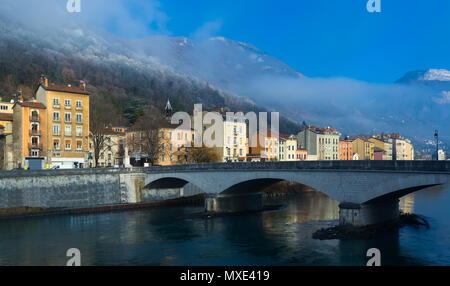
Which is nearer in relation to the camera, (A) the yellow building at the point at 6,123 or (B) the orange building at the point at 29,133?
(B) the orange building at the point at 29,133

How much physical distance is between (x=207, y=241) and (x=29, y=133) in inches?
1440

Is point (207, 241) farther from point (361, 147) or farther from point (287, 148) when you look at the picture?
point (361, 147)

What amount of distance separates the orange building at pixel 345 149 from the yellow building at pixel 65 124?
71.8 m

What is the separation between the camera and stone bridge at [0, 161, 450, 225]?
→ 32.8 m

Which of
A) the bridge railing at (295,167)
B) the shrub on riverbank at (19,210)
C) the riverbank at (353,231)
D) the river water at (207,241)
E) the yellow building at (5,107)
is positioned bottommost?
the river water at (207,241)

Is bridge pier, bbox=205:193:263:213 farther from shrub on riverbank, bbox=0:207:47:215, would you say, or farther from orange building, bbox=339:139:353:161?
orange building, bbox=339:139:353:161

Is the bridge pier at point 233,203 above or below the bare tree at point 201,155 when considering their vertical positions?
below

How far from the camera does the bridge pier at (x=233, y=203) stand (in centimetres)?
5028

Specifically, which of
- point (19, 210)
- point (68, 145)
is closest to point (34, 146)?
point (68, 145)

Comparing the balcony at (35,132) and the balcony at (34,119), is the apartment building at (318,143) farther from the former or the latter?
the balcony at (34,119)

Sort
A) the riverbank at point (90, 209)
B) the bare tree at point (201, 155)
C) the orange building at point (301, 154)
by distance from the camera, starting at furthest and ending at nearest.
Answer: the orange building at point (301, 154) < the bare tree at point (201, 155) < the riverbank at point (90, 209)

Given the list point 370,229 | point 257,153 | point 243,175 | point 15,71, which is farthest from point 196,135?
point 15,71

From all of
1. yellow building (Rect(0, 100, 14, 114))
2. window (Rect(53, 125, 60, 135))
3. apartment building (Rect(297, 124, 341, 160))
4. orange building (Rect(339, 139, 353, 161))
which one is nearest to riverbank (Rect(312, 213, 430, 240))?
window (Rect(53, 125, 60, 135))

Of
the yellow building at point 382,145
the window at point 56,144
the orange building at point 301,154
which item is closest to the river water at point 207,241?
the window at point 56,144
